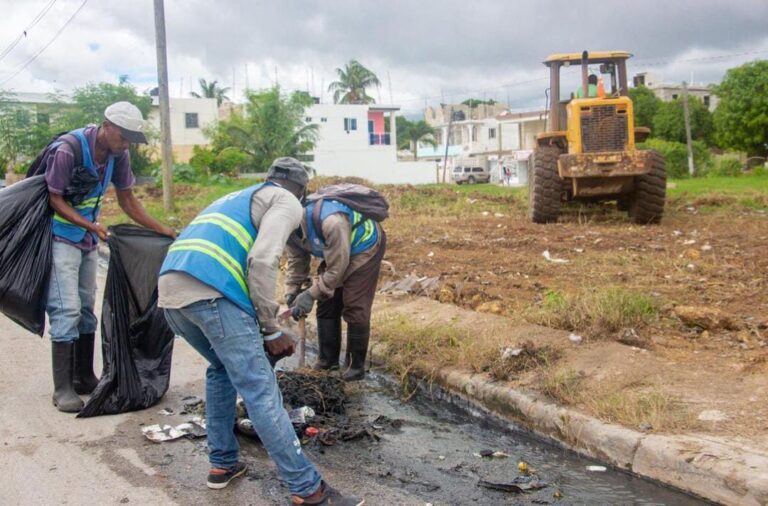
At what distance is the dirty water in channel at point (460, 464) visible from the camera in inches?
139

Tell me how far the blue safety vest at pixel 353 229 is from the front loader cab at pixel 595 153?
293 inches

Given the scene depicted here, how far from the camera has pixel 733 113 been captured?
1457 inches

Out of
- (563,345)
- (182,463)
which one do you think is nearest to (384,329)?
(563,345)

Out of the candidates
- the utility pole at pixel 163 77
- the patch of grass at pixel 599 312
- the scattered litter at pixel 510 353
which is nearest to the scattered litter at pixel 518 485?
the scattered litter at pixel 510 353

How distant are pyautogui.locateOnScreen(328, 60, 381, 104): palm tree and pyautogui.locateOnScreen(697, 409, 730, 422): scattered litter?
6062 cm

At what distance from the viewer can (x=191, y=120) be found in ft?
168

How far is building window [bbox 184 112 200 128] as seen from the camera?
51.2 metres

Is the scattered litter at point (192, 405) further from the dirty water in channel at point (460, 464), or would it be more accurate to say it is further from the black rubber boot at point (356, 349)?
the black rubber boot at point (356, 349)

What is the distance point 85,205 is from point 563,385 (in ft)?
10.2

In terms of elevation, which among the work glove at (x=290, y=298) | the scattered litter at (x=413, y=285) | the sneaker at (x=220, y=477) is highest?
the work glove at (x=290, y=298)

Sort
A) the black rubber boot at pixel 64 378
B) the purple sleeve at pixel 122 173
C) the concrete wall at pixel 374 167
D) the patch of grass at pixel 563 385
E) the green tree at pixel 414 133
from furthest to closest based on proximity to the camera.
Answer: the green tree at pixel 414 133 < the concrete wall at pixel 374 167 < the purple sleeve at pixel 122 173 < the black rubber boot at pixel 64 378 < the patch of grass at pixel 563 385

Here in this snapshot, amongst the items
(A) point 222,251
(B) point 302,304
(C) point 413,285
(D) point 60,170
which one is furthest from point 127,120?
(C) point 413,285

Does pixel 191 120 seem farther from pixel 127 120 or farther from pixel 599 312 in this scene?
pixel 599 312

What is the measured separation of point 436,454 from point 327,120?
50.4 metres
